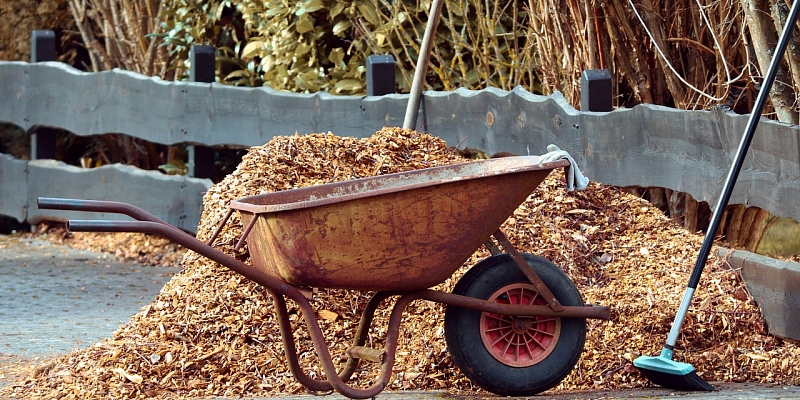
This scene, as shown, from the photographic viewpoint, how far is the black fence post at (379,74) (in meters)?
6.65

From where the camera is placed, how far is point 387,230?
3582 millimetres

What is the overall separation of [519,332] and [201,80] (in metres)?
4.38

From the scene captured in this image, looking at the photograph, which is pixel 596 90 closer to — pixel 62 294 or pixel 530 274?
pixel 530 274

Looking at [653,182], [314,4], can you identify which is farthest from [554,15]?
[314,4]

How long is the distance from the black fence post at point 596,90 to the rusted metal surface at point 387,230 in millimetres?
1732

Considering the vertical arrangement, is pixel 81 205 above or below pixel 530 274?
above

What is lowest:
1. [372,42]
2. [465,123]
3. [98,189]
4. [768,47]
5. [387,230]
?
[98,189]

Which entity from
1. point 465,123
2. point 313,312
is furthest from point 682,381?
point 465,123

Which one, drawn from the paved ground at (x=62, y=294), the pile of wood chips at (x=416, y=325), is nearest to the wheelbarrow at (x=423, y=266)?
the pile of wood chips at (x=416, y=325)

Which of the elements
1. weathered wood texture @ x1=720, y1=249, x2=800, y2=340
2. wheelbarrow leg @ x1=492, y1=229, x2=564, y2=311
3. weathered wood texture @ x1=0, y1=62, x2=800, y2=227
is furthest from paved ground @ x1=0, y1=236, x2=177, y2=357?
weathered wood texture @ x1=720, y1=249, x2=800, y2=340

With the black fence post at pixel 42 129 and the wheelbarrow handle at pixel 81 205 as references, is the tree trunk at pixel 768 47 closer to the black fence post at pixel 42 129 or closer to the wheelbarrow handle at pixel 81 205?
the wheelbarrow handle at pixel 81 205

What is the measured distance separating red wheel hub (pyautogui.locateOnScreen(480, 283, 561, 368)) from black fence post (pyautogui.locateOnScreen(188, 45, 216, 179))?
4.09 metres

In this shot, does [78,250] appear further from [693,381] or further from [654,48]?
[693,381]

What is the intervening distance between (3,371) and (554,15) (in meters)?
3.24
